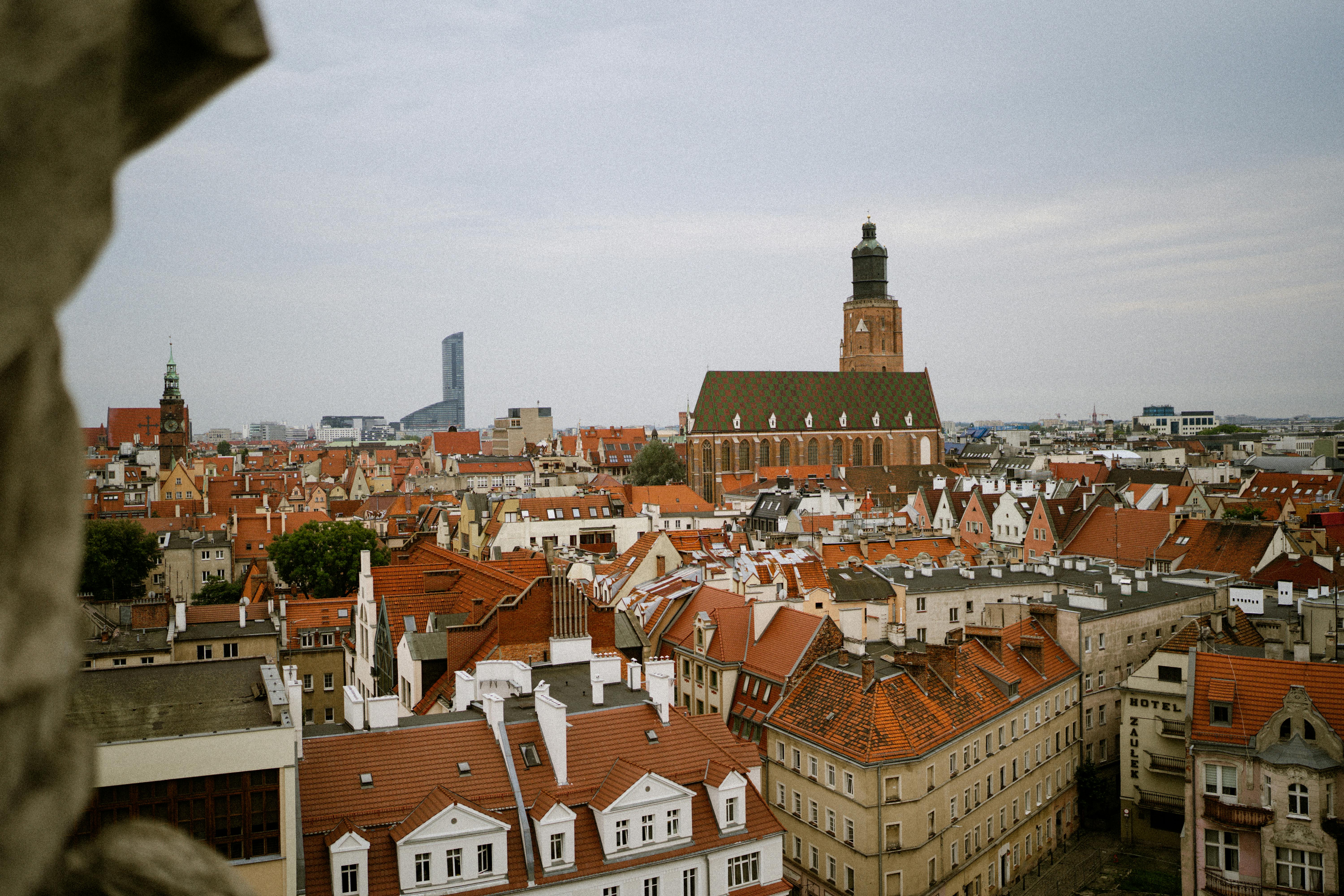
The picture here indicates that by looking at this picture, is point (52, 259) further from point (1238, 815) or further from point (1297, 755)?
point (1238, 815)

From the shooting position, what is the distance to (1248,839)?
2916 centimetres

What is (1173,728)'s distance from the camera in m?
37.4

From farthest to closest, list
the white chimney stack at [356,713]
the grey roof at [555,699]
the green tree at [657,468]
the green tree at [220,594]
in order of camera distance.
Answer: the green tree at [657,468], the green tree at [220,594], the grey roof at [555,699], the white chimney stack at [356,713]

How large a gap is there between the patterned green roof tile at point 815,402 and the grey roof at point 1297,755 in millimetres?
99262

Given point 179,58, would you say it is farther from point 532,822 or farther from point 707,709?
point 707,709

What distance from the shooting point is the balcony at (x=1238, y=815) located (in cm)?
2873

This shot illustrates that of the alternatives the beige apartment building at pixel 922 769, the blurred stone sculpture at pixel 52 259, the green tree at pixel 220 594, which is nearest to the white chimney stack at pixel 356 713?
the beige apartment building at pixel 922 769

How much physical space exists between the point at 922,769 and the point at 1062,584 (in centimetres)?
2086

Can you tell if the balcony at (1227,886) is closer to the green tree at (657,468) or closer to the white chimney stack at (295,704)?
the white chimney stack at (295,704)

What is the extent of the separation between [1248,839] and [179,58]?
34.1m

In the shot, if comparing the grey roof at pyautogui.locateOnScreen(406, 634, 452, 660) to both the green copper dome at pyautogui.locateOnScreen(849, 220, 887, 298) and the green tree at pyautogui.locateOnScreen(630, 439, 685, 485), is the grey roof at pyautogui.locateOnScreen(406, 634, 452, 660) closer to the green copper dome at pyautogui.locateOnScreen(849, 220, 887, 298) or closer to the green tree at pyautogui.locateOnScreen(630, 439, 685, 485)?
the green tree at pyautogui.locateOnScreen(630, 439, 685, 485)

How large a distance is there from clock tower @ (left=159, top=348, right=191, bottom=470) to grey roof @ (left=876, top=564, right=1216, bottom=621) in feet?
356

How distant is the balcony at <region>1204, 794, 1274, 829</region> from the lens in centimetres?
2873

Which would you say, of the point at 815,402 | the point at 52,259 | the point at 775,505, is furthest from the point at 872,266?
the point at 52,259
